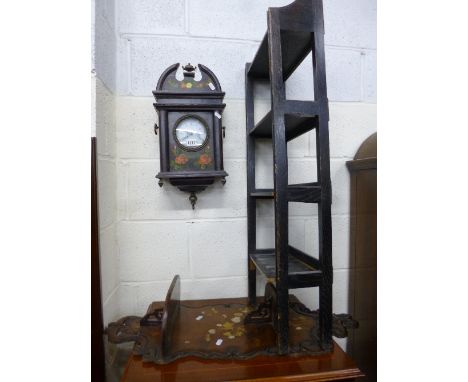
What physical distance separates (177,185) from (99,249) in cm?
37

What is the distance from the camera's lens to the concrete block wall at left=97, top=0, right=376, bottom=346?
1092 mm

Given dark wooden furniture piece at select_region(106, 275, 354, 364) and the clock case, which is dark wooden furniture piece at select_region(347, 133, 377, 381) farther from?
the clock case

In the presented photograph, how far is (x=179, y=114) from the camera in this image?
1048 mm

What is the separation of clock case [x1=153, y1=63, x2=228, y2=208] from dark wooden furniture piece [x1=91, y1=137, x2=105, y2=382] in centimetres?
25

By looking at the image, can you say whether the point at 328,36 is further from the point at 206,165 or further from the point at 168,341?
the point at 168,341

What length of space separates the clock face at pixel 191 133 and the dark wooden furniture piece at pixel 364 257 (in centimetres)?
71

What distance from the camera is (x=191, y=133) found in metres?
1.06

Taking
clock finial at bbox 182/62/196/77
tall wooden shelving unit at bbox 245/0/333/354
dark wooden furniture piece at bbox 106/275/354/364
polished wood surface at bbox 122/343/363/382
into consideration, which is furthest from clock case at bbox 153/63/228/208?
polished wood surface at bbox 122/343/363/382

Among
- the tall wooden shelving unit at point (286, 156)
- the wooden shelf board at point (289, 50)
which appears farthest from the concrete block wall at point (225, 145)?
the tall wooden shelving unit at point (286, 156)

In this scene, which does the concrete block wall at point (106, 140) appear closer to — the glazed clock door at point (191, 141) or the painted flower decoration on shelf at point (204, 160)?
the glazed clock door at point (191, 141)

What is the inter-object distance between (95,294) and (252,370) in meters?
0.56

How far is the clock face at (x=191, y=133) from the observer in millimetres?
1053

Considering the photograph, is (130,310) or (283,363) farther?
(130,310)

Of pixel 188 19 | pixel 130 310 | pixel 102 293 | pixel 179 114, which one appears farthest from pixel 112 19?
pixel 130 310
